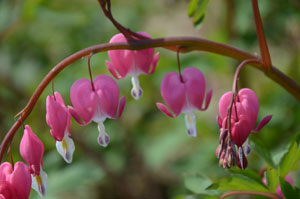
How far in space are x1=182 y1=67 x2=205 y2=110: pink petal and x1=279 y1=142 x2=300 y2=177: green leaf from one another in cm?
34

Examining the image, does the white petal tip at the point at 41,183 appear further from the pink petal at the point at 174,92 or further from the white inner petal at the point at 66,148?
the pink petal at the point at 174,92

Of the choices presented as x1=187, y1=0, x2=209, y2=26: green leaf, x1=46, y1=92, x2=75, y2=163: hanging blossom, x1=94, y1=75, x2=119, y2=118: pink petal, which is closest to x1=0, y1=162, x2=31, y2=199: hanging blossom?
x1=46, y1=92, x2=75, y2=163: hanging blossom

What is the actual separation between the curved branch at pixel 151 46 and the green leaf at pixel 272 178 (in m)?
0.23

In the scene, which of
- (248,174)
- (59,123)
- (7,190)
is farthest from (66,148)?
(248,174)

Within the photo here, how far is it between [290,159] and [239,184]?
0.57ft

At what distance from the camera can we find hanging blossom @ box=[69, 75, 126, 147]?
135 centimetres

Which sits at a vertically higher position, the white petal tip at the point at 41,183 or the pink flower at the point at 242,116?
the pink flower at the point at 242,116

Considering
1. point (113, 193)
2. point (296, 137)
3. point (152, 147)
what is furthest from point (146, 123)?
point (296, 137)

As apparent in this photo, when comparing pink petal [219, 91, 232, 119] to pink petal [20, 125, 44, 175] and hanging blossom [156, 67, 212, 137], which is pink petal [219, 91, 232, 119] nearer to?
hanging blossom [156, 67, 212, 137]

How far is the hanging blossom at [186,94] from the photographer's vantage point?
4.52 ft

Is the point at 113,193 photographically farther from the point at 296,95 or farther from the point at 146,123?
the point at 296,95

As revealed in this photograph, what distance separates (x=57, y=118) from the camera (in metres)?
1.32

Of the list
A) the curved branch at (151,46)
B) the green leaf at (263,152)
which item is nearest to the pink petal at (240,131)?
the curved branch at (151,46)

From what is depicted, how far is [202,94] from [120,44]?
0.84 feet
